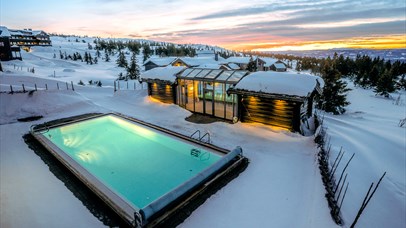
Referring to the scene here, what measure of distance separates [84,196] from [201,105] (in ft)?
32.4

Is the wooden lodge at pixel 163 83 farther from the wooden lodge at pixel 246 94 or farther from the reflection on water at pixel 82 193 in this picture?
the reflection on water at pixel 82 193

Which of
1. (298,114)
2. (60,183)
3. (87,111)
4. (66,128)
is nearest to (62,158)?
(60,183)

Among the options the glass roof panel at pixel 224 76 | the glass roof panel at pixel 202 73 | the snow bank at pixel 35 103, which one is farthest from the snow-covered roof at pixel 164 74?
the snow bank at pixel 35 103

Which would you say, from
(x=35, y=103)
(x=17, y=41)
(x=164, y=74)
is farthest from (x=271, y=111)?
(x=17, y=41)

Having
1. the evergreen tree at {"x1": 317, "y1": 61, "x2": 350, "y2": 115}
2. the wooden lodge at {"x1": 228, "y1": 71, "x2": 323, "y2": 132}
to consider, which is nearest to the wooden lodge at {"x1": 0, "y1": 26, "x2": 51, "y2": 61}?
the wooden lodge at {"x1": 228, "y1": 71, "x2": 323, "y2": 132}

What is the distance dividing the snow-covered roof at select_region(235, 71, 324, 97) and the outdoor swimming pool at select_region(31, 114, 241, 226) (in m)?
4.33

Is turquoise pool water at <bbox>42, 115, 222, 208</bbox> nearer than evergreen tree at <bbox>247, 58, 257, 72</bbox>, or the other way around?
turquoise pool water at <bbox>42, 115, 222, 208</bbox>

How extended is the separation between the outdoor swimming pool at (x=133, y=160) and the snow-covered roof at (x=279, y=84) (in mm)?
4335

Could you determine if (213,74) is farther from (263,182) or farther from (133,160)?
(263,182)

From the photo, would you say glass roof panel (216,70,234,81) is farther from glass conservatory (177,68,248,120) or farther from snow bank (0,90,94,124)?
snow bank (0,90,94,124)

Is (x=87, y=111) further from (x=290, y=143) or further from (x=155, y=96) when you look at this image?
(x=290, y=143)

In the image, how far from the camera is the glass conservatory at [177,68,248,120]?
539 inches

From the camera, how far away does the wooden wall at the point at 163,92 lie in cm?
1680

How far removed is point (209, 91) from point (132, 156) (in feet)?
21.2
